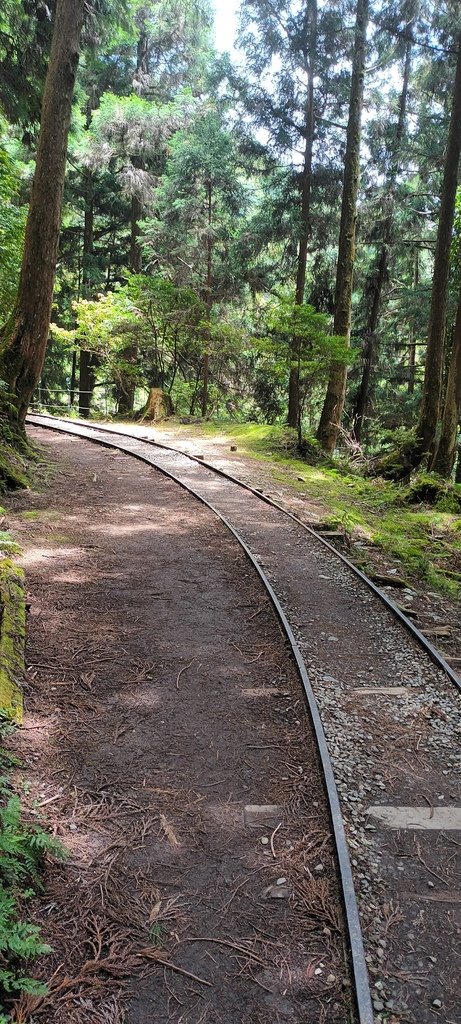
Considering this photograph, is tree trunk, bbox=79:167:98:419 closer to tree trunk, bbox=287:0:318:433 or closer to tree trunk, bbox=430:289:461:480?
tree trunk, bbox=287:0:318:433

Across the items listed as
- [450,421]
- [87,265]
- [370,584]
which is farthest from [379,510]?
[87,265]

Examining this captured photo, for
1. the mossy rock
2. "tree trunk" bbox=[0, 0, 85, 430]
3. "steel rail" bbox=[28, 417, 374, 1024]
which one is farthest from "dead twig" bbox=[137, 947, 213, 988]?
the mossy rock

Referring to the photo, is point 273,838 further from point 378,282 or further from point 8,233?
point 378,282

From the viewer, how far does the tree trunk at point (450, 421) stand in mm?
13047

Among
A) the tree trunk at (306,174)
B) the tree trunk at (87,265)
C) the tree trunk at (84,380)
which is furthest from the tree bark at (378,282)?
the tree trunk at (84,380)

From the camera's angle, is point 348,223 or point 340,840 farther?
point 348,223

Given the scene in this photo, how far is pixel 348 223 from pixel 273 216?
479 centimetres

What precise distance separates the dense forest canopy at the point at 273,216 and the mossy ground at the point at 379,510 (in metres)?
1.13

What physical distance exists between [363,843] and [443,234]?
12392 millimetres

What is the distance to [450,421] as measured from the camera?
13086 mm

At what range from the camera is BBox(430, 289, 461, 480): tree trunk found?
42.8ft

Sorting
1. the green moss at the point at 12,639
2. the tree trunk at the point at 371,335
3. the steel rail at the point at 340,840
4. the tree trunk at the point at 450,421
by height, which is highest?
the tree trunk at the point at 371,335

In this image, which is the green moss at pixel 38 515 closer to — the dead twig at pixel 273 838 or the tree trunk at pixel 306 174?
the dead twig at pixel 273 838

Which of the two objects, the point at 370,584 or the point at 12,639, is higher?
the point at 12,639
